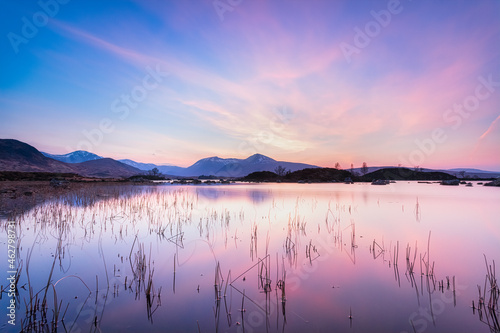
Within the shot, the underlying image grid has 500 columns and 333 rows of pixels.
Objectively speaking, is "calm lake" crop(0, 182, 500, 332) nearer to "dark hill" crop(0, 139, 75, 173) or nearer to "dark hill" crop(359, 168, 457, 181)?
"dark hill" crop(359, 168, 457, 181)

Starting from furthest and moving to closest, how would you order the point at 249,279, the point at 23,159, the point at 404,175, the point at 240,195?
the point at 23,159, the point at 404,175, the point at 240,195, the point at 249,279

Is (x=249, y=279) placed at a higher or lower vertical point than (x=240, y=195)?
higher

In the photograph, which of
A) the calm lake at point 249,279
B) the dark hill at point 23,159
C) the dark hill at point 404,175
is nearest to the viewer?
the calm lake at point 249,279

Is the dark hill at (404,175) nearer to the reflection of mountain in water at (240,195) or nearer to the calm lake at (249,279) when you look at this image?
the reflection of mountain in water at (240,195)

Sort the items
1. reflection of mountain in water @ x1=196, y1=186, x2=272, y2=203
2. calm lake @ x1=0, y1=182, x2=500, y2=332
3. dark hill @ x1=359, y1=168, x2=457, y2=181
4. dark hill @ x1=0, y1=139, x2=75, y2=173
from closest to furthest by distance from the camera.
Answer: calm lake @ x1=0, y1=182, x2=500, y2=332 < reflection of mountain in water @ x1=196, y1=186, x2=272, y2=203 < dark hill @ x1=359, y1=168, x2=457, y2=181 < dark hill @ x1=0, y1=139, x2=75, y2=173

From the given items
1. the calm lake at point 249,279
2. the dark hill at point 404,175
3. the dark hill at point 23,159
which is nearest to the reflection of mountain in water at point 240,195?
the calm lake at point 249,279

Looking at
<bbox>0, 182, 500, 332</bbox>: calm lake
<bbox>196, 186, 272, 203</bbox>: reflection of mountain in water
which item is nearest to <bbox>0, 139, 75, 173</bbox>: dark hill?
<bbox>196, 186, 272, 203</bbox>: reflection of mountain in water

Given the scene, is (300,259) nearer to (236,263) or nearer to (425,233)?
(236,263)

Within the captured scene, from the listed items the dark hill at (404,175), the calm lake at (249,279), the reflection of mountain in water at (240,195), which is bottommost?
the reflection of mountain in water at (240,195)

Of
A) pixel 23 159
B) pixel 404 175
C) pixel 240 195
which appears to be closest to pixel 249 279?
pixel 240 195

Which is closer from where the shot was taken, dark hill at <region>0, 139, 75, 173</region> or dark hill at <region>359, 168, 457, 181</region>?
dark hill at <region>359, 168, 457, 181</region>

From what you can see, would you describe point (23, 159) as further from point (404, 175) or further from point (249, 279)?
point (404, 175)

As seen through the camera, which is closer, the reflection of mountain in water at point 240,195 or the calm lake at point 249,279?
the calm lake at point 249,279

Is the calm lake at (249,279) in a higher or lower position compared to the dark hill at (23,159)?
lower
